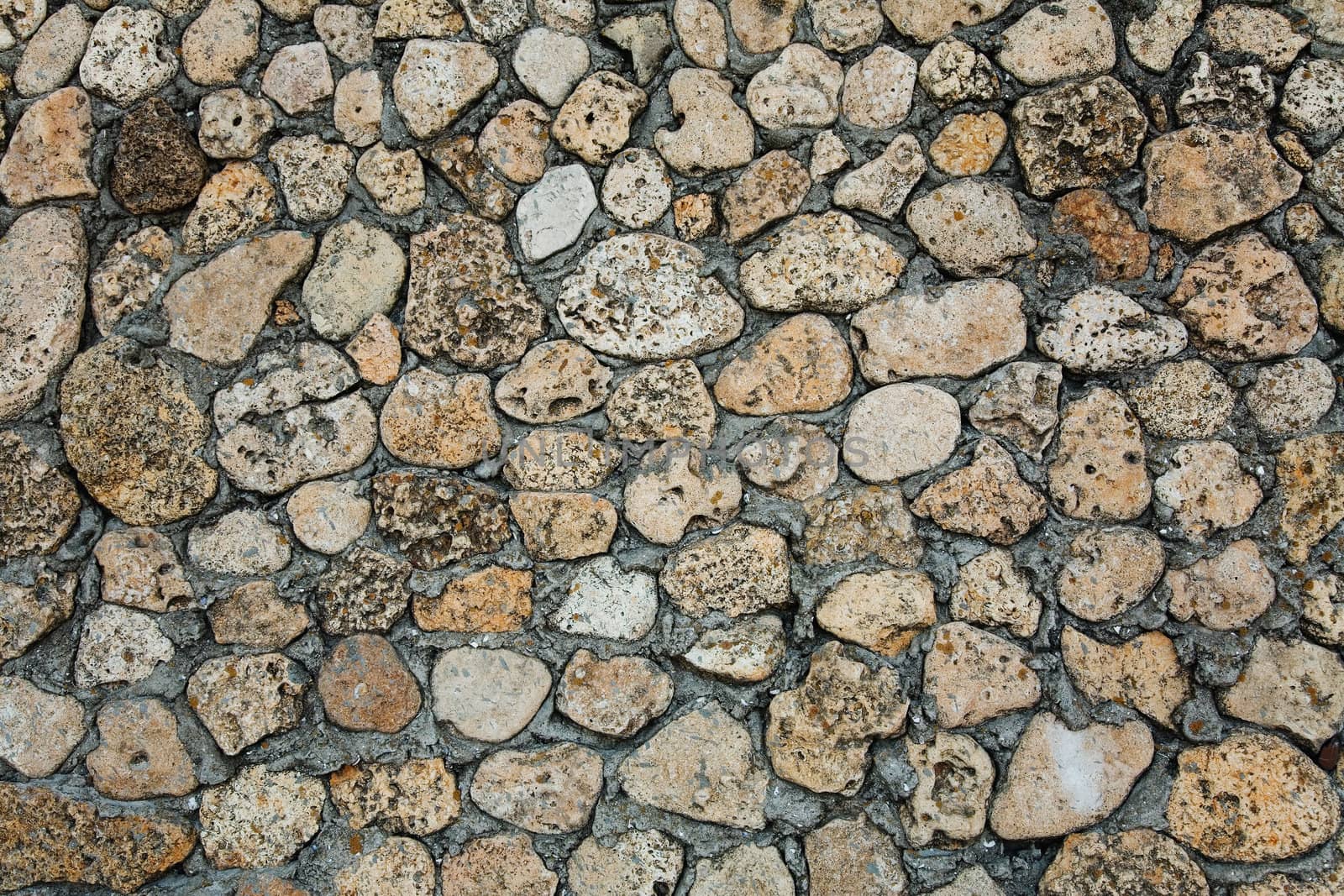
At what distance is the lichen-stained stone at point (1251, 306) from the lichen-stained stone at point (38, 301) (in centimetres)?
245

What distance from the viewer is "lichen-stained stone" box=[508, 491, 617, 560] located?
231 centimetres

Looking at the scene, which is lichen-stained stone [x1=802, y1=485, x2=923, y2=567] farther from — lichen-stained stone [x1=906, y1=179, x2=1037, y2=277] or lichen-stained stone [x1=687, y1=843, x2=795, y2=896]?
lichen-stained stone [x1=687, y1=843, x2=795, y2=896]

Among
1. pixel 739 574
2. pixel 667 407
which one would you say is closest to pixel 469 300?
pixel 667 407

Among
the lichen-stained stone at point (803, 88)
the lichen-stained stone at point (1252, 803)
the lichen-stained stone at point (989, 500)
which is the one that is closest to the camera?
the lichen-stained stone at point (1252, 803)

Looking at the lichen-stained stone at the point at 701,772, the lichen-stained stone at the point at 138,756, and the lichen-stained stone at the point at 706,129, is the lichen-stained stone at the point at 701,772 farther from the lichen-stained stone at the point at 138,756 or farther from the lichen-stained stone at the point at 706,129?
the lichen-stained stone at the point at 706,129

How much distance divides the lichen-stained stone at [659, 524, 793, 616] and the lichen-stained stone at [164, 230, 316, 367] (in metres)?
1.12

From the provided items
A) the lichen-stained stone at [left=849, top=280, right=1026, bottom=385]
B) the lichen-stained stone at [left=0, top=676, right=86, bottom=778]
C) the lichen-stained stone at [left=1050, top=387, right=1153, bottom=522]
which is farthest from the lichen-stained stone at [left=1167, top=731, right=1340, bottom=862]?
the lichen-stained stone at [left=0, top=676, right=86, bottom=778]

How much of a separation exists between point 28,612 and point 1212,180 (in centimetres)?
272

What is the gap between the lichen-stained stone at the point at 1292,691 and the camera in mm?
2143

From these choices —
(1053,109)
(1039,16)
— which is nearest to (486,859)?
(1053,109)

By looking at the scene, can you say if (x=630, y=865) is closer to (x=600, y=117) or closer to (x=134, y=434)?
(x=134, y=434)

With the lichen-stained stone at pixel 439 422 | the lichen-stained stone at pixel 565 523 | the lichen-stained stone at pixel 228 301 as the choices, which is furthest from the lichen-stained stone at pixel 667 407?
the lichen-stained stone at pixel 228 301

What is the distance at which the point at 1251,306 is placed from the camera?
2.20m

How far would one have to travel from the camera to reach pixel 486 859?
89.9 inches
